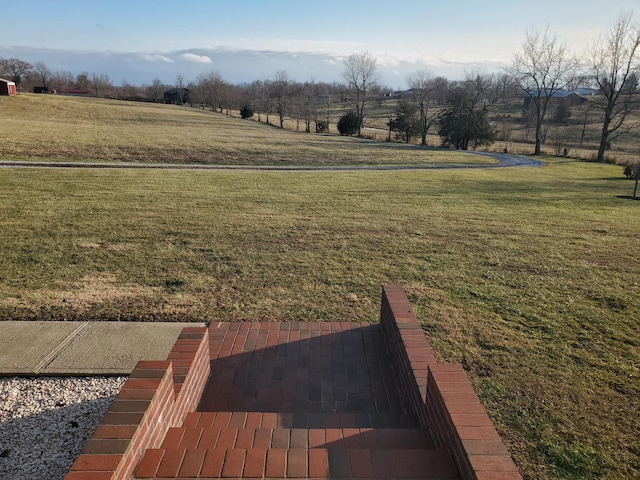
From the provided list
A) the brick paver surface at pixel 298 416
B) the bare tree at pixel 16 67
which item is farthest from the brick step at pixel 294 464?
the bare tree at pixel 16 67

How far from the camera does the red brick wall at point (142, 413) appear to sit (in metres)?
1.71

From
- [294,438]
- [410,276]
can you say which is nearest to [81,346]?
[294,438]

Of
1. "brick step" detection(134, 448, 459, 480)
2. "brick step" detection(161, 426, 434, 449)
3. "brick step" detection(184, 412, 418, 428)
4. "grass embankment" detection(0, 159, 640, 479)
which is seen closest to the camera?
"brick step" detection(134, 448, 459, 480)

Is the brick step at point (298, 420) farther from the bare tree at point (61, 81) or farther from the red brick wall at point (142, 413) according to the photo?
the bare tree at point (61, 81)

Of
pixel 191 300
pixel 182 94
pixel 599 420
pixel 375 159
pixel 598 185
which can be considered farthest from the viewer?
pixel 182 94

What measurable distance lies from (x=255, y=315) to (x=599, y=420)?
3.00 metres

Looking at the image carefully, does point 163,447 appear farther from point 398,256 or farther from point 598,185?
point 598,185

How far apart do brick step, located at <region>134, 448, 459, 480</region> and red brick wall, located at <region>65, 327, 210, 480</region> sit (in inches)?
5.3

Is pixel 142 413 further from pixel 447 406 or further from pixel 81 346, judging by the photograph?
pixel 81 346

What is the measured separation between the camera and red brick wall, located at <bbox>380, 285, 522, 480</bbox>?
70.1 inches

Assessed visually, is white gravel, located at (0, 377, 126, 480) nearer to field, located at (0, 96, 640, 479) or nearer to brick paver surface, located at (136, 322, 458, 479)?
brick paver surface, located at (136, 322, 458, 479)

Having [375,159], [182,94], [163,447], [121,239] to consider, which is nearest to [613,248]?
[163,447]

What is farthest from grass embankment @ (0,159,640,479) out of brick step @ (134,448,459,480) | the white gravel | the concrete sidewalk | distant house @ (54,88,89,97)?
distant house @ (54,88,89,97)

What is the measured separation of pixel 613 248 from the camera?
727 centimetres
